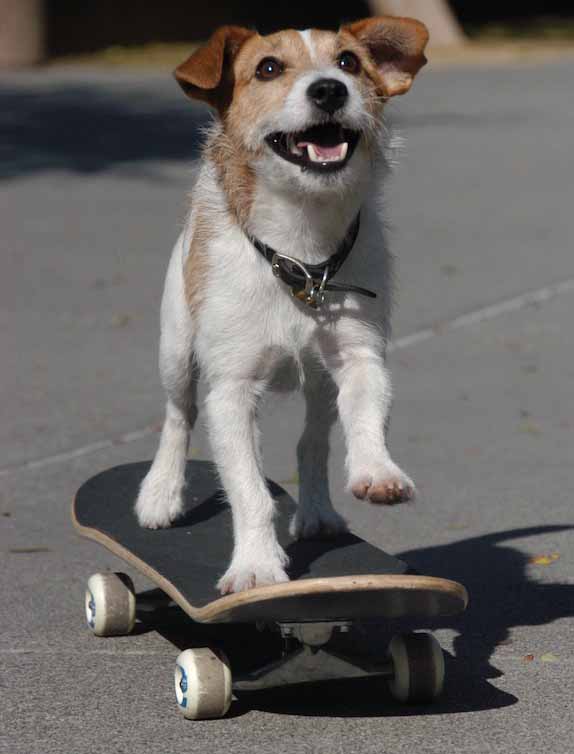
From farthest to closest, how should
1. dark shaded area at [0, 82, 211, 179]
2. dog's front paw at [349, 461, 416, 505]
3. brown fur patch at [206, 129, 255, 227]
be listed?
1. dark shaded area at [0, 82, 211, 179]
2. brown fur patch at [206, 129, 255, 227]
3. dog's front paw at [349, 461, 416, 505]

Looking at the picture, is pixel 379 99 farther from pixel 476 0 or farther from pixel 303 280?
pixel 476 0

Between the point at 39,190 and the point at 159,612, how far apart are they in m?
10.5

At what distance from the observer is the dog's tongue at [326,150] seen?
519 centimetres

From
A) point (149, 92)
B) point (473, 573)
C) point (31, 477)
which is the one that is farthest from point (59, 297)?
point (149, 92)

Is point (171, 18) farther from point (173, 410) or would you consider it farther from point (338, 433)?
point (173, 410)

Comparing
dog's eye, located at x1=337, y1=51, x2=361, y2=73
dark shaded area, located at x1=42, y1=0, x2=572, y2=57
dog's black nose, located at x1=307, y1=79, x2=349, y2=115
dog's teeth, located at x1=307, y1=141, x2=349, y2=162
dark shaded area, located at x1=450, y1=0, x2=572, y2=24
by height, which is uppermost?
dog's black nose, located at x1=307, y1=79, x2=349, y2=115

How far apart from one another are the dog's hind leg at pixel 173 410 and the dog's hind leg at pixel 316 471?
1.71 feet

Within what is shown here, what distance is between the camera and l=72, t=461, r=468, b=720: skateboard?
458 centimetres

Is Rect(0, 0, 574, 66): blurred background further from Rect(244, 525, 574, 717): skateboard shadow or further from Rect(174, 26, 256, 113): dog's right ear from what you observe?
Rect(174, 26, 256, 113): dog's right ear

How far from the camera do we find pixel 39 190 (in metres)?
15.7

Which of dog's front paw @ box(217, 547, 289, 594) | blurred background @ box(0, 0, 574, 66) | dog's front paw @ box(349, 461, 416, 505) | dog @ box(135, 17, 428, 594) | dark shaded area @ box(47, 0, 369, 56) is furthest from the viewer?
dark shaded area @ box(47, 0, 369, 56)

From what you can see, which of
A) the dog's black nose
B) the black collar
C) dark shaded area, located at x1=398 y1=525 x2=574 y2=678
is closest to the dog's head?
the dog's black nose

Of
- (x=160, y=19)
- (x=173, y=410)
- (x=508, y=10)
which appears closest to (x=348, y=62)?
(x=173, y=410)

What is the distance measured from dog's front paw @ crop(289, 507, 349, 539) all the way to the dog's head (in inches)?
50.6
